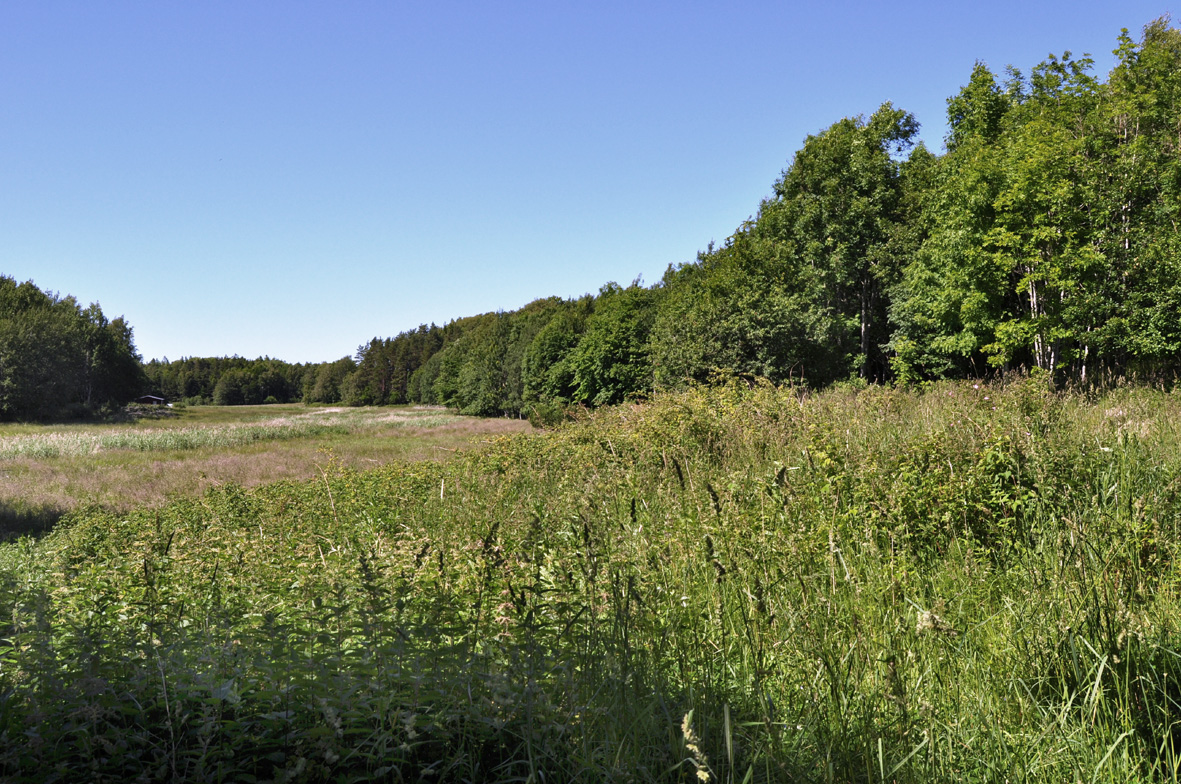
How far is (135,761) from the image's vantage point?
7.45 feet

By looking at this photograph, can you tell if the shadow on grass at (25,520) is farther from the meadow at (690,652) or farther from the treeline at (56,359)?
the treeline at (56,359)

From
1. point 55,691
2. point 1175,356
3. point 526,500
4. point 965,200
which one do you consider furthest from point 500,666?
point 965,200

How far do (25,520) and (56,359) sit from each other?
49277 mm

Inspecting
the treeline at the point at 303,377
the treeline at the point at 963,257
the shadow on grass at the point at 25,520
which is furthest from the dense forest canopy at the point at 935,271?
the treeline at the point at 303,377

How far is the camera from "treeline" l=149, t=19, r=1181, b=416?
16547 millimetres

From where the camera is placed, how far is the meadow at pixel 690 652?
208 cm

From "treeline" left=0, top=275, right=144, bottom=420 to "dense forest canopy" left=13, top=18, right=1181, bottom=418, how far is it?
18 cm

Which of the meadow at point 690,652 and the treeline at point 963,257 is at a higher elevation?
the treeline at point 963,257

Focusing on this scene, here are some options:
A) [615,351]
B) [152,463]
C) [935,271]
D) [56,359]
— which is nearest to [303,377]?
[56,359]

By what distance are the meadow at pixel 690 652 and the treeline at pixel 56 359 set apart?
185ft

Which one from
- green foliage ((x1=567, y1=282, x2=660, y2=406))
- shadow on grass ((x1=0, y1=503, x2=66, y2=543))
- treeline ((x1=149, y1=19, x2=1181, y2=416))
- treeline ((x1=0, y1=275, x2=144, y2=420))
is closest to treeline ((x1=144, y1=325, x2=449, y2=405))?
treeline ((x1=0, y1=275, x2=144, y2=420))

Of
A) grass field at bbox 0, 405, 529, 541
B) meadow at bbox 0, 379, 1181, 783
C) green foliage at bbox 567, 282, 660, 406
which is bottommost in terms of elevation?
grass field at bbox 0, 405, 529, 541

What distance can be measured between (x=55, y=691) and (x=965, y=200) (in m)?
23.5

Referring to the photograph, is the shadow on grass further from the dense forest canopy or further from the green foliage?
the green foliage
